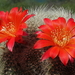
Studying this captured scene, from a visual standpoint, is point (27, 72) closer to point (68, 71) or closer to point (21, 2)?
point (68, 71)

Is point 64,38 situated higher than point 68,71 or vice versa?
point 64,38

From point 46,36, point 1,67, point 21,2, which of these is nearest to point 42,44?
point 46,36

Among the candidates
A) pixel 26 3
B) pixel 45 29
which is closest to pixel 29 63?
pixel 45 29

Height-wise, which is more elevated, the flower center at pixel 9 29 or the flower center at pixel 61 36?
the flower center at pixel 9 29

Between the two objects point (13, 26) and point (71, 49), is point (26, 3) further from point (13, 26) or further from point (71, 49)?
point (71, 49)

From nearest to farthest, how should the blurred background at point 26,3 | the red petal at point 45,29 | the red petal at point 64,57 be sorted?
the red petal at point 64,57, the red petal at point 45,29, the blurred background at point 26,3

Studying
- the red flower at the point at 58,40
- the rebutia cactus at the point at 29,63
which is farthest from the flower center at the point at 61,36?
the rebutia cactus at the point at 29,63

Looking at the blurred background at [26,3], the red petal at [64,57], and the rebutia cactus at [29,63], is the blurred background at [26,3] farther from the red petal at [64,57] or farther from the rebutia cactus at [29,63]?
the red petal at [64,57]

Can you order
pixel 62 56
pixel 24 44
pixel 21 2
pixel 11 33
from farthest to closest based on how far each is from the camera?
1. pixel 21 2
2. pixel 24 44
3. pixel 11 33
4. pixel 62 56
